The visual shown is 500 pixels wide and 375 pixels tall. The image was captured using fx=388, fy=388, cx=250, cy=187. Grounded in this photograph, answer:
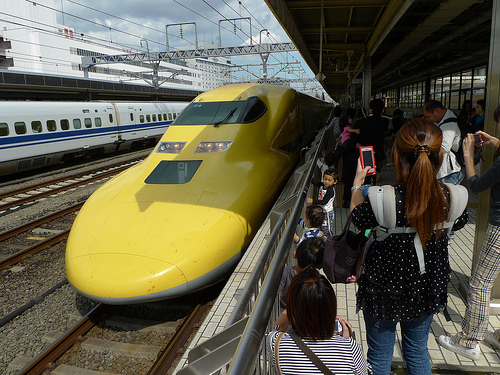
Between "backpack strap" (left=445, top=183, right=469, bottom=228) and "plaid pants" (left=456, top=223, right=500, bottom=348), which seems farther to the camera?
"plaid pants" (left=456, top=223, right=500, bottom=348)

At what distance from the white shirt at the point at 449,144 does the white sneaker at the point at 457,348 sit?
161 centimetres

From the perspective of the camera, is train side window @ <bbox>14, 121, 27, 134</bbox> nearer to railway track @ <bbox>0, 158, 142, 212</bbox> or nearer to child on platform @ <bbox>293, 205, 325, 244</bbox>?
railway track @ <bbox>0, 158, 142, 212</bbox>

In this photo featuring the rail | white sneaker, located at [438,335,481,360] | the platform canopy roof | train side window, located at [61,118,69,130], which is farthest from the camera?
train side window, located at [61,118,69,130]

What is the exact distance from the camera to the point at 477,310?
272 cm

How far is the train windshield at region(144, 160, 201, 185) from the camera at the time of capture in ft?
18.8

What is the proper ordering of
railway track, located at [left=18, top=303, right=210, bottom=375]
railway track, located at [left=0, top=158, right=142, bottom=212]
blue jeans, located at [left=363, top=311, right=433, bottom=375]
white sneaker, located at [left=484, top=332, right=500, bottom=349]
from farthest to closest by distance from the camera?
railway track, located at [left=0, top=158, right=142, bottom=212] < railway track, located at [left=18, top=303, right=210, bottom=375] < white sneaker, located at [left=484, top=332, right=500, bottom=349] < blue jeans, located at [left=363, top=311, right=433, bottom=375]

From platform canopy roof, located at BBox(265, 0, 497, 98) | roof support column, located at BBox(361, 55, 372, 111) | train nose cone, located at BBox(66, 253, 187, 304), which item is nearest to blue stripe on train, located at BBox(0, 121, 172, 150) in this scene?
platform canopy roof, located at BBox(265, 0, 497, 98)

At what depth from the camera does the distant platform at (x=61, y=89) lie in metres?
18.9

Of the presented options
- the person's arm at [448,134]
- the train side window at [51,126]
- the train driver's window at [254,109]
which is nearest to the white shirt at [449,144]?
the person's arm at [448,134]

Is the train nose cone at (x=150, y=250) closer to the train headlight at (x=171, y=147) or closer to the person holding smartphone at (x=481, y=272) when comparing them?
the train headlight at (x=171, y=147)

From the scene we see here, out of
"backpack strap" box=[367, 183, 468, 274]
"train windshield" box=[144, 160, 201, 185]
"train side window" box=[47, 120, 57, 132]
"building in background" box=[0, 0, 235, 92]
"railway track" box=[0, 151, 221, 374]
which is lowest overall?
"railway track" box=[0, 151, 221, 374]

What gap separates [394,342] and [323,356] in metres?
0.81

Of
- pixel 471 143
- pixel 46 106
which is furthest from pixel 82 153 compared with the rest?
pixel 471 143

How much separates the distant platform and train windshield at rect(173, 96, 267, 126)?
603 inches
